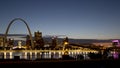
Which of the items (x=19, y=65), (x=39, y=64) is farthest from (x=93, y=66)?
(x=19, y=65)

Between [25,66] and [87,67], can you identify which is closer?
[25,66]

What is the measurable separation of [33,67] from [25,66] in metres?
0.88

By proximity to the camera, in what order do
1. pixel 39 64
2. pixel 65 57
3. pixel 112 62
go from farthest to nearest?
pixel 65 57, pixel 112 62, pixel 39 64

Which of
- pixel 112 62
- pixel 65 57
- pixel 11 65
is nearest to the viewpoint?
pixel 11 65

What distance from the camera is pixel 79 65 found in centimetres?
3212

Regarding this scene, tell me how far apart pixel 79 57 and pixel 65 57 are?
8.83ft

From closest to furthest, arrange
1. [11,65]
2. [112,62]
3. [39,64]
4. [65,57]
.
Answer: [11,65]
[39,64]
[112,62]
[65,57]

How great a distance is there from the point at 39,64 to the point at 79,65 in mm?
4957

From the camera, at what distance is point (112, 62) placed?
34.5 metres

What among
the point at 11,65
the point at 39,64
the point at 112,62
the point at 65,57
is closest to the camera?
the point at 11,65

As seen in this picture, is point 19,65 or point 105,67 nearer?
point 19,65

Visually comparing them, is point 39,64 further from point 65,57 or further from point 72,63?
point 65,57

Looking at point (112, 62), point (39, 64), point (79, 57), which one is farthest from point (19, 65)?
point (79, 57)

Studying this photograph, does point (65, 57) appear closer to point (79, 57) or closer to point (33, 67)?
point (79, 57)
